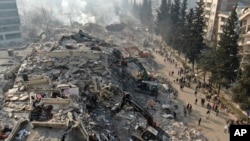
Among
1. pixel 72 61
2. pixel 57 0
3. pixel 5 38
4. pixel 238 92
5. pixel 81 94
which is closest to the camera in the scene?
pixel 81 94

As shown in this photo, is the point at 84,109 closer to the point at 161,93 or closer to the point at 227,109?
the point at 161,93

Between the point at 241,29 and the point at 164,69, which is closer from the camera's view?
the point at 241,29

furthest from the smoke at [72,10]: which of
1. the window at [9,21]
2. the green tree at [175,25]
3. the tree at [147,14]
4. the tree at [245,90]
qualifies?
the tree at [245,90]

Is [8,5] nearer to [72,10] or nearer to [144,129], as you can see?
[72,10]

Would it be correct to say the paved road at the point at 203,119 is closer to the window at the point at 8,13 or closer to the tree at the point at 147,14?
the window at the point at 8,13

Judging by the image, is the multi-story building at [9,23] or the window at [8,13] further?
the window at [8,13]

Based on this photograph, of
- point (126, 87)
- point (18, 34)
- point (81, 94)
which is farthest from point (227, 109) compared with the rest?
point (18, 34)
